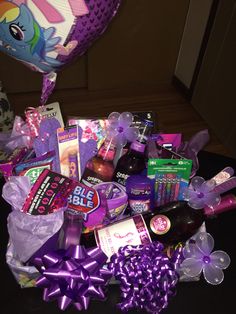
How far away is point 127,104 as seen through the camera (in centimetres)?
260

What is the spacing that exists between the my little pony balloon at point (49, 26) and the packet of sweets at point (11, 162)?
26cm

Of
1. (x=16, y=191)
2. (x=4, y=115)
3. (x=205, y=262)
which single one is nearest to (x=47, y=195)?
(x=16, y=191)

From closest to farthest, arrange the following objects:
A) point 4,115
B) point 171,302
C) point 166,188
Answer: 1. point 171,302
2. point 166,188
3. point 4,115

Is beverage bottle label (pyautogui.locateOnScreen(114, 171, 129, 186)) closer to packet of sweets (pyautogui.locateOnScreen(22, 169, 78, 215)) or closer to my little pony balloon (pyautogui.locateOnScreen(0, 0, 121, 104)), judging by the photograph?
packet of sweets (pyautogui.locateOnScreen(22, 169, 78, 215))

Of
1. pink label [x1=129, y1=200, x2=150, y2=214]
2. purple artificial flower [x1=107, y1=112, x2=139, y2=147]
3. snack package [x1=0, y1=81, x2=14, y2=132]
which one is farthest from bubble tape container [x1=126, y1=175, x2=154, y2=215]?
snack package [x1=0, y1=81, x2=14, y2=132]

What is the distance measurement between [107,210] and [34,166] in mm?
214

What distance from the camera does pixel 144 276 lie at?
69cm

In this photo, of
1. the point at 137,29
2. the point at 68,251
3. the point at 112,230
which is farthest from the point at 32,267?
the point at 137,29

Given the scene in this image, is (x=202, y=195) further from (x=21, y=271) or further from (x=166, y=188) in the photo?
(x=21, y=271)

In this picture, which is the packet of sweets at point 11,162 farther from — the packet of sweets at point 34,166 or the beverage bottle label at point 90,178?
the beverage bottle label at point 90,178

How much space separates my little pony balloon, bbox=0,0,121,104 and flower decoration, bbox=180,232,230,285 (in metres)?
0.53

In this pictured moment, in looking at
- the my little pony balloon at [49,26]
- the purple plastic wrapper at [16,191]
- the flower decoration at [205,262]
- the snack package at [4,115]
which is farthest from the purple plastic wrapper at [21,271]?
the snack package at [4,115]

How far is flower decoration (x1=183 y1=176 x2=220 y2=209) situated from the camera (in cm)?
80

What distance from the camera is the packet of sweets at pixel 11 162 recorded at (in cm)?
83
